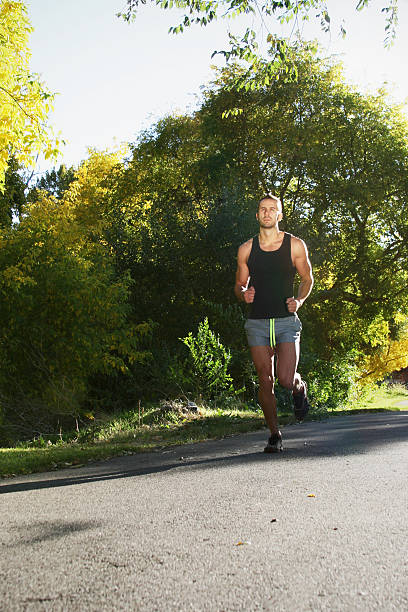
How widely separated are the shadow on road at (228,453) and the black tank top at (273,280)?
4.34ft

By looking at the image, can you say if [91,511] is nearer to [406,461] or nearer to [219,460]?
[219,460]

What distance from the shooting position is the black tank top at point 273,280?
612 centimetres

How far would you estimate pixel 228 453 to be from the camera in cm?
639

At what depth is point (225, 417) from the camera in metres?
9.52

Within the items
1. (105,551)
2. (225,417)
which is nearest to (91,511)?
(105,551)

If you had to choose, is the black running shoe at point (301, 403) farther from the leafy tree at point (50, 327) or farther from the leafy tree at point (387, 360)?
the leafy tree at point (387, 360)

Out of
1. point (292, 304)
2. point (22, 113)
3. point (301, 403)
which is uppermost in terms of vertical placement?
point (22, 113)

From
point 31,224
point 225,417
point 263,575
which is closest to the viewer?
point 263,575

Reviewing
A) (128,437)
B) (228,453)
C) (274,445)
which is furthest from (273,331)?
(128,437)

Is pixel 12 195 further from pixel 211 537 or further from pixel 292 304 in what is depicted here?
pixel 211 537

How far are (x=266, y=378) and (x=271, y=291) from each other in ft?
2.70

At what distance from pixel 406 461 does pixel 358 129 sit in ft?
66.2

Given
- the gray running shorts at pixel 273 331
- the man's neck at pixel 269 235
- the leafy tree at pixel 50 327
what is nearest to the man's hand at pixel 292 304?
the gray running shorts at pixel 273 331

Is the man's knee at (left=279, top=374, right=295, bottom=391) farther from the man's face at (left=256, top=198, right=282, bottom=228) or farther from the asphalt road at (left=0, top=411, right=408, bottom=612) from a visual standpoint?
the man's face at (left=256, top=198, right=282, bottom=228)
